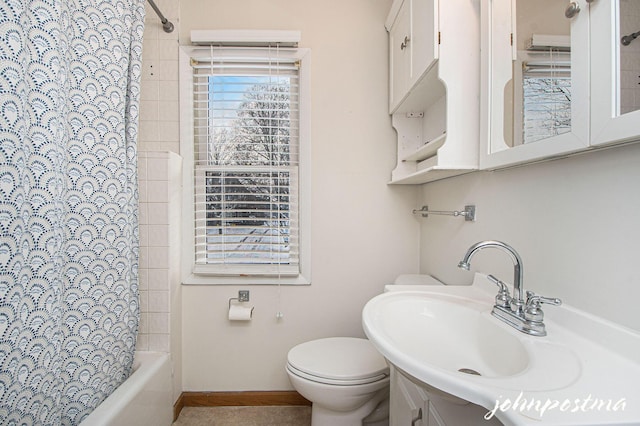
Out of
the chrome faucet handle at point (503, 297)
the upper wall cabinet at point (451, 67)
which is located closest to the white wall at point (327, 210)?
the upper wall cabinet at point (451, 67)

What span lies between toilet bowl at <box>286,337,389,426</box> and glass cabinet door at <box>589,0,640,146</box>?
1135mm

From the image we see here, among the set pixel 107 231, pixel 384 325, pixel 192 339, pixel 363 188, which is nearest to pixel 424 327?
pixel 384 325

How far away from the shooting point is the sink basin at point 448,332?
740 millimetres

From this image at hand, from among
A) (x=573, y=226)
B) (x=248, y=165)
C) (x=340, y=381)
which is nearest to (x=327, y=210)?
(x=248, y=165)

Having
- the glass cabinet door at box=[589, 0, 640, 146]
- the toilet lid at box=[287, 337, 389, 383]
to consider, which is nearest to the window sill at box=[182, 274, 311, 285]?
the toilet lid at box=[287, 337, 389, 383]

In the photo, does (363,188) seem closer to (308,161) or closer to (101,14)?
(308,161)

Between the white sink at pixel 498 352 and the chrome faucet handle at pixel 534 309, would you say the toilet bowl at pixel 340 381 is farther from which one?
the chrome faucet handle at pixel 534 309

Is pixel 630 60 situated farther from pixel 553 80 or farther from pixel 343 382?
pixel 343 382

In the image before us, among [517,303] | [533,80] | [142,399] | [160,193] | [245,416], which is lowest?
[245,416]

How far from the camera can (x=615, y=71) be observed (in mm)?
565

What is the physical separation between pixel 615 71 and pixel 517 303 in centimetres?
59

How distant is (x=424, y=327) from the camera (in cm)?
93

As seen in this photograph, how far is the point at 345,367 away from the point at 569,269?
0.93 meters

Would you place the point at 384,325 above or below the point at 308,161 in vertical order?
below
